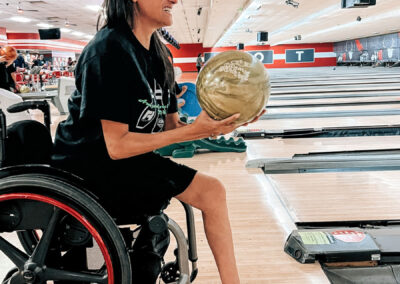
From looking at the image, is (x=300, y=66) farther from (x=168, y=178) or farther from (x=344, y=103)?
(x=168, y=178)

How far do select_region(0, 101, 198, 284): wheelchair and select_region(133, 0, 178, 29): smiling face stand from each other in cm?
49

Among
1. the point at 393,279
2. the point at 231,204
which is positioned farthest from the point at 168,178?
the point at 231,204

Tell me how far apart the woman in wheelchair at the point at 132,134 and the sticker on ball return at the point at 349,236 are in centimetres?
79

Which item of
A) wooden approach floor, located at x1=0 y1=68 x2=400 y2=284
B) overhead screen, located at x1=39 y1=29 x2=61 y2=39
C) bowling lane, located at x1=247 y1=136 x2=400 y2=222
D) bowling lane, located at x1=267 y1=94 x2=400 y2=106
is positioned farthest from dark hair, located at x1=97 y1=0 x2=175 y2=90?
overhead screen, located at x1=39 y1=29 x2=61 y2=39

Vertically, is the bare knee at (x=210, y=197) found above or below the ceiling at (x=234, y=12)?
below

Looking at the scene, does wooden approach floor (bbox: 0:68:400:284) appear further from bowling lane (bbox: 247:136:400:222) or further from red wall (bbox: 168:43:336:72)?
red wall (bbox: 168:43:336:72)

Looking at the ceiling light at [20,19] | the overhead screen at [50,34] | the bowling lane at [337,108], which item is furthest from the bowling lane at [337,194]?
the ceiling light at [20,19]

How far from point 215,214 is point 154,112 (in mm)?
376

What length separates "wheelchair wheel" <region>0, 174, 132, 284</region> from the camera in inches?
40.8

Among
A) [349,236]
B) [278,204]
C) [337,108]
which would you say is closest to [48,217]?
[349,236]

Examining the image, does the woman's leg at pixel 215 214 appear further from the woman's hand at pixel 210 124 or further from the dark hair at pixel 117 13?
the dark hair at pixel 117 13

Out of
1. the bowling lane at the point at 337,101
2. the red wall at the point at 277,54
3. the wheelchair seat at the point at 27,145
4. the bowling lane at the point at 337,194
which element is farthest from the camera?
the red wall at the point at 277,54

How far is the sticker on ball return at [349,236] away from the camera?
181 centimetres

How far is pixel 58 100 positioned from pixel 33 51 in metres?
17.7
